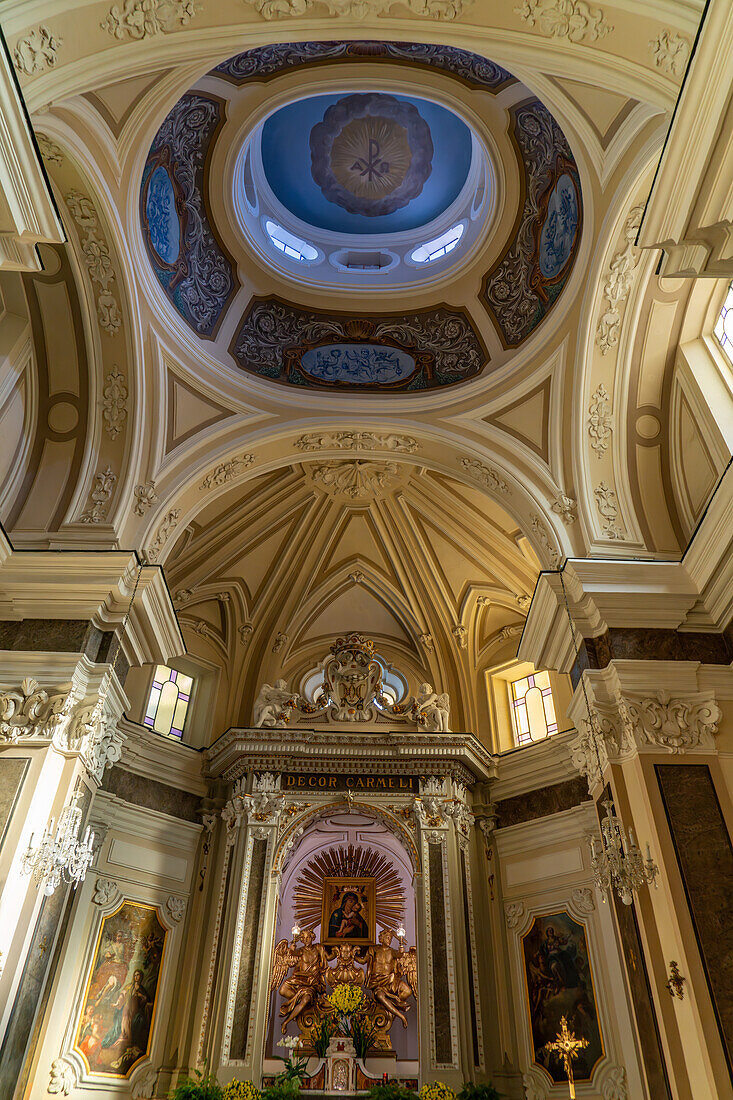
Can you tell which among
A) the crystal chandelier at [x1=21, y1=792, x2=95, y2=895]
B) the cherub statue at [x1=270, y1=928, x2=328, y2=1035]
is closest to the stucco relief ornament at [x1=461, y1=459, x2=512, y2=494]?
the crystal chandelier at [x1=21, y1=792, x2=95, y2=895]

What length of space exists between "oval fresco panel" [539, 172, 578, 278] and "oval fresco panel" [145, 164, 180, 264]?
525 centimetres

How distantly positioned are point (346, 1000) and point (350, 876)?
9.02 feet

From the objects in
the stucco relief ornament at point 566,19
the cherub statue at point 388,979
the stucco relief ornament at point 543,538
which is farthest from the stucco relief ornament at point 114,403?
the cherub statue at point 388,979

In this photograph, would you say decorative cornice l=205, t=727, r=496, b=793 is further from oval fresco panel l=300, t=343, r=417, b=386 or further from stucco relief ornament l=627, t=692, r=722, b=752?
oval fresco panel l=300, t=343, r=417, b=386

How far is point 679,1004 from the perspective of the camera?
6.56 m

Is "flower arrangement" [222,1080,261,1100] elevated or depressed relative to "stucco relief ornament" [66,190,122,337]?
depressed

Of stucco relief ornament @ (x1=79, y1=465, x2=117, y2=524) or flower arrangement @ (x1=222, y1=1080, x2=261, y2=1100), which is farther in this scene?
stucco relief ornament @ (x1=79, y1=465, x2=117, y2=524)

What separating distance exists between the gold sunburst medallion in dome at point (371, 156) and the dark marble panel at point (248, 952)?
11.1m

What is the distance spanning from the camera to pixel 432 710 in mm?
14172

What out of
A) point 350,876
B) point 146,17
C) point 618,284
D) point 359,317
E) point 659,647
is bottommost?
point 659,647

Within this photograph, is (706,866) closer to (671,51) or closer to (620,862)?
(620,862)

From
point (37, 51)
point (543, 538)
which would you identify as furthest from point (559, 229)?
point (37, 51)

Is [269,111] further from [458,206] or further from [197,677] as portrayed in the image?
[197,677]

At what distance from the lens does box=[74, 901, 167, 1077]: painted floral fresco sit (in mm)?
10523
